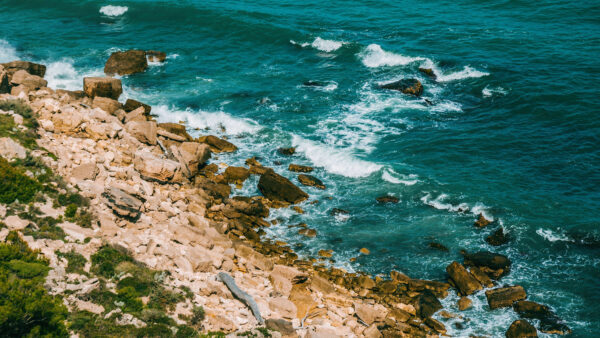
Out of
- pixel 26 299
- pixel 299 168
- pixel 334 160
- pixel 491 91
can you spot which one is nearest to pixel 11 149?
pixel 26 299

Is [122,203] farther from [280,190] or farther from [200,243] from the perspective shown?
[280,190]

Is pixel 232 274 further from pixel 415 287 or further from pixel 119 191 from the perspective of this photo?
pixel 415 287

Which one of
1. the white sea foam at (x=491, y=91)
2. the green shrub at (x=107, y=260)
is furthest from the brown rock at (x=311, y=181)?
the white sea foam at (x=491, y=91)

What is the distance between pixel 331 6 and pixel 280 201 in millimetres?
44620

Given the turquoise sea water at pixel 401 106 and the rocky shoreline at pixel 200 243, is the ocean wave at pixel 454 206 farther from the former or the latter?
the rocky shoreline at pixel 200 243

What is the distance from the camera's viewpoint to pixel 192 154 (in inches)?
1384

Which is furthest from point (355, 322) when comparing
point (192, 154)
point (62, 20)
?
point (62, 20)

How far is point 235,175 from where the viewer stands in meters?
34.7

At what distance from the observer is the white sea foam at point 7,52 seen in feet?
176

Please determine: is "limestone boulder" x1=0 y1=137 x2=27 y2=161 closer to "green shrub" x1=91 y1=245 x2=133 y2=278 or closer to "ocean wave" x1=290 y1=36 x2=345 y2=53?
"green shrub" x1=91 y1=245 x2=133 y2=278

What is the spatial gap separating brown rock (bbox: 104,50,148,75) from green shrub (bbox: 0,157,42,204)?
31.3 m

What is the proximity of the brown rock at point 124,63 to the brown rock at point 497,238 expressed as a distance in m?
39.7

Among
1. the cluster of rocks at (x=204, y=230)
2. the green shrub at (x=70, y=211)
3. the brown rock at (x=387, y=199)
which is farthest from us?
the brown rock at (x=387, y=199)

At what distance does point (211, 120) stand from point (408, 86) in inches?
744
